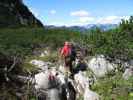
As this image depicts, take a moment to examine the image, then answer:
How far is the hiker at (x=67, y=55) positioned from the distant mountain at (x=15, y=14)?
109862 millimetres

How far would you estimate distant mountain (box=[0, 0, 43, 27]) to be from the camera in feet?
447

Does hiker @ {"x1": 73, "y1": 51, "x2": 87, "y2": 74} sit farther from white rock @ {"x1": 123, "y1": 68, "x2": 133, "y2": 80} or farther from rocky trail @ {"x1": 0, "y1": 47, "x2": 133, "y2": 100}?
white rock @ {"x1": 123, "y1": 68, "x2": 133, "y2": 80}

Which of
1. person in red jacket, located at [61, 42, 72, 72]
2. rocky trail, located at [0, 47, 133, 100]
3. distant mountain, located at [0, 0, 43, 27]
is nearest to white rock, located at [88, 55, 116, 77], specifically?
rocky trail, located at [0, 47, 133, 100]

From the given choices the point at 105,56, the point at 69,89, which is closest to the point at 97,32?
the point at 105,56

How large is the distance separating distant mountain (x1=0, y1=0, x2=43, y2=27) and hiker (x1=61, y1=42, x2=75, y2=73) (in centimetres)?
10986

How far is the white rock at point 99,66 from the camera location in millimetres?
23184

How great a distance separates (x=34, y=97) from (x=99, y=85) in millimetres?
5813

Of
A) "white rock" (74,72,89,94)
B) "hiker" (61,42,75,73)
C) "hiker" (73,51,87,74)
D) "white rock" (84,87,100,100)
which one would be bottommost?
"white rock" (84,87,100,100)

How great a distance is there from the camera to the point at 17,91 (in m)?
15.2

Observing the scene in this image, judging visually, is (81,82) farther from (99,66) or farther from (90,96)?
(99,66)

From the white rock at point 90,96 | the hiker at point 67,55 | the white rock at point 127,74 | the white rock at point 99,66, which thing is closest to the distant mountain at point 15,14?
the white rock at point 99,66

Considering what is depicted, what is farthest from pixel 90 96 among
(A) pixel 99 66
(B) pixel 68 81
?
(A) pixel 99 66

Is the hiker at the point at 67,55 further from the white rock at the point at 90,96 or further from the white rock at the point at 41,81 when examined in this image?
the white rock at the point at 41,81

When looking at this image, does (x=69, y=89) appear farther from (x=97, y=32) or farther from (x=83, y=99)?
(x=97, y=32)
